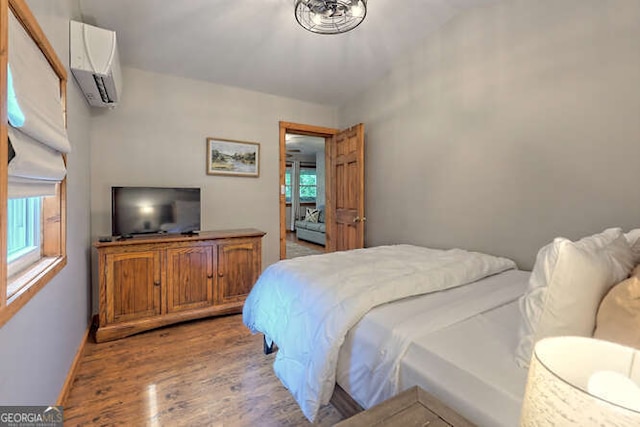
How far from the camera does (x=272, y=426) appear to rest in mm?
1537

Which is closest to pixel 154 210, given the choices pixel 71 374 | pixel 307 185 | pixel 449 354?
pixel 71 374

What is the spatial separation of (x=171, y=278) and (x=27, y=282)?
58.8 inches

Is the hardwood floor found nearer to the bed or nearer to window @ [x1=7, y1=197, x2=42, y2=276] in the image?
the bed

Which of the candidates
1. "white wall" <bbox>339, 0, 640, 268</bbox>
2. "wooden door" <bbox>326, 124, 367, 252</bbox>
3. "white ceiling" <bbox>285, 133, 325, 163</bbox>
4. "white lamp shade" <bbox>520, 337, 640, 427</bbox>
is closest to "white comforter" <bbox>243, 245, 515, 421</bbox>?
"white wall" <bbox>339, 0, 640, 268</bbox>

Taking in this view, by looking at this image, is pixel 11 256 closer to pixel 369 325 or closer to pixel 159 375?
pixel 159 375

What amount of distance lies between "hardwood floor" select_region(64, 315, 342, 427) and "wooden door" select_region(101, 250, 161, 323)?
0.22 metres

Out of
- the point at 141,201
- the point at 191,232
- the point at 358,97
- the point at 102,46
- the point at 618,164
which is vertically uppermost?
the point at 358,97

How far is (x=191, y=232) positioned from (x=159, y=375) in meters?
1.34

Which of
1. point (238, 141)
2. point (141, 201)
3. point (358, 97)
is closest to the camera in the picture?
point (141, 201)

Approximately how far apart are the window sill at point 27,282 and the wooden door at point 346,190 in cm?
279

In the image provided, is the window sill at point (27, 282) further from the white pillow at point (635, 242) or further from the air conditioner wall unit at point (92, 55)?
the white pillow at point (635, 242)

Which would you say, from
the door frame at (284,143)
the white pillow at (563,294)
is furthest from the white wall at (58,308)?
the door frame at (284,143)

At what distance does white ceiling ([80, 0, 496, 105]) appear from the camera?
2.35 meters

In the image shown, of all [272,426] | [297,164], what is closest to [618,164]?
[272,426]
